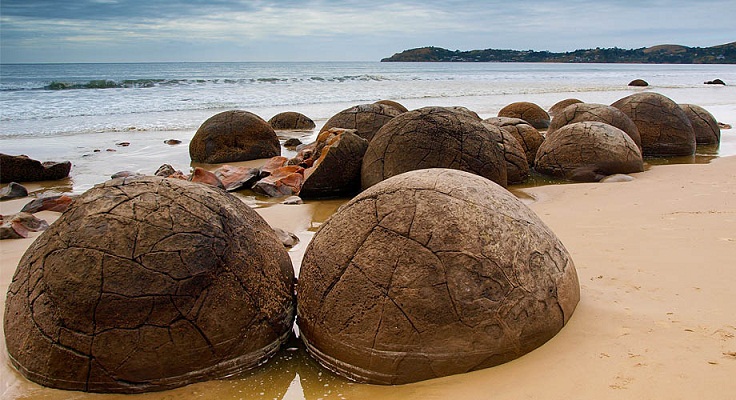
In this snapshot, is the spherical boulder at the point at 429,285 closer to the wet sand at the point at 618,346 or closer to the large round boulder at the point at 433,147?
the wet sand at the point at 618,346

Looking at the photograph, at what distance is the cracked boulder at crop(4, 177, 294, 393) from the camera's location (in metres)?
3.18

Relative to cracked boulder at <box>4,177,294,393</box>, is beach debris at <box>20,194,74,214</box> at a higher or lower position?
lower

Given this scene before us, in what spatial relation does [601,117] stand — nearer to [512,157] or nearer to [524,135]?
[524,135]

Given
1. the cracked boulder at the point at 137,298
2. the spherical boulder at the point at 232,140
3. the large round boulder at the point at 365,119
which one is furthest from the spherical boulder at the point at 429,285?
the spherical boulder at the point at 232,140

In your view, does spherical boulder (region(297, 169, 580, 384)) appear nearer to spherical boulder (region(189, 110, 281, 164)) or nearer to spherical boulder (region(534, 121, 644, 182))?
spherical boulder (region(534, 121, 644, 182))

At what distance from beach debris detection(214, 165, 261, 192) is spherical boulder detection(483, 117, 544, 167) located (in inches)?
159

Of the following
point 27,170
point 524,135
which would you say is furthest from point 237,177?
point 524,135

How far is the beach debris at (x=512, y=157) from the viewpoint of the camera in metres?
9.02

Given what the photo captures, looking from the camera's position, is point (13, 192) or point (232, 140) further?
point (232, 140)

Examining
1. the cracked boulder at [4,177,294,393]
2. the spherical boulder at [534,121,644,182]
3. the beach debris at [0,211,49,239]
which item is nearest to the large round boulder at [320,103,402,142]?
the spherical boulder at [534,121,644,182]

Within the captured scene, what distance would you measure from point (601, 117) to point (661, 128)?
160 cm

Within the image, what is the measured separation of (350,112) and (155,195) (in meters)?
8.24

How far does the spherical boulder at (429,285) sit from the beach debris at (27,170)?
→ 8.16 metres

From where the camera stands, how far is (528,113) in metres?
17.1
